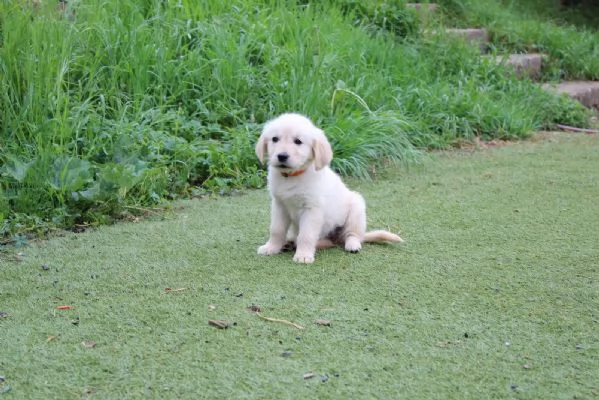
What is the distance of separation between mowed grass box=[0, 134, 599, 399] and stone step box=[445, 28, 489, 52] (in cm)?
449

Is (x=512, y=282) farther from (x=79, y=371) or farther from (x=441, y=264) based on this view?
(x=79, y=371)

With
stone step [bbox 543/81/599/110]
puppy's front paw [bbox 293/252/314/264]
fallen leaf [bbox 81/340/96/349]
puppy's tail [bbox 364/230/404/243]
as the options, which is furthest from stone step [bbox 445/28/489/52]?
fallen leaf [bbox 81/340/96/349]

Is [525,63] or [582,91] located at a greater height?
[525,63]

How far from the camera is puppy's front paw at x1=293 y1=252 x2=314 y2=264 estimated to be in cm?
366

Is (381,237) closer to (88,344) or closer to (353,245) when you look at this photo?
(353,245)

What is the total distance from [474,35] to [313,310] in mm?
7400

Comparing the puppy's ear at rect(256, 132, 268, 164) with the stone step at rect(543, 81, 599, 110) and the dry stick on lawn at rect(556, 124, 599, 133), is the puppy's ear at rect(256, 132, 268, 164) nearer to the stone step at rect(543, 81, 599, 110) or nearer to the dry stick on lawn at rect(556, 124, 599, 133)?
the dry stick on lawn at rect(556, 124, 599, 133)

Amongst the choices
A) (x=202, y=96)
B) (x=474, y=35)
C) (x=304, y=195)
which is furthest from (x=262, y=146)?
(x=474, y=35)

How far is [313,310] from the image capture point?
3.03 metres

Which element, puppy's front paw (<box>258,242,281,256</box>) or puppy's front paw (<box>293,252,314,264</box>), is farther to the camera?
puppy's front paw (<box>258,242,281,256</box>)

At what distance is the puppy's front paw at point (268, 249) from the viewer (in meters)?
3.83

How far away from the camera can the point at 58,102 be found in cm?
505

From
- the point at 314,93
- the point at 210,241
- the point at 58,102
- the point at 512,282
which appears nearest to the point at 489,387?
the point at 512,282

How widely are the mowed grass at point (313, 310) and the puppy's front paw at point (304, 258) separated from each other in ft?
0.18
